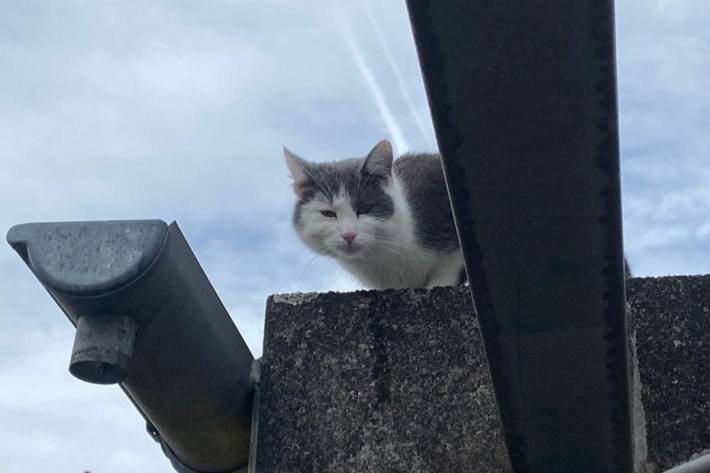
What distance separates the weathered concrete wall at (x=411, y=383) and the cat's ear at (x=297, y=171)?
200 centimetres

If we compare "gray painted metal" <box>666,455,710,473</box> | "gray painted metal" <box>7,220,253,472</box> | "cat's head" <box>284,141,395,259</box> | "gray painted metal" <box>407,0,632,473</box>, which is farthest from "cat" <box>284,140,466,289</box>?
"gray painted metal" <box>666,455,710,473</box>

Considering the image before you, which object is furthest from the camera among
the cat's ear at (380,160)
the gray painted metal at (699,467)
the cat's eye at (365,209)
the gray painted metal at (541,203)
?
the cat's ear at (380,160)

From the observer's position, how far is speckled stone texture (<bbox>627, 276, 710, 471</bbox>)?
66.6 inches

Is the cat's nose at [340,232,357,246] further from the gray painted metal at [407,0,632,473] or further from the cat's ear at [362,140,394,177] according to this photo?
the gray painted metal at [407,0,632,473]

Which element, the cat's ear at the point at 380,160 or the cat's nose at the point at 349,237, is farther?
the cat's ear at the point at 380,160

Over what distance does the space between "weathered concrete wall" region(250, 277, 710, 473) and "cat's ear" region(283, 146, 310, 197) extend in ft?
6.55

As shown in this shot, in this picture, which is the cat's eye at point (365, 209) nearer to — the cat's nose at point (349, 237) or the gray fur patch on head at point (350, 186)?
the gray fur patch on head at point (350, 186)

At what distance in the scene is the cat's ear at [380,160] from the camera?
148 inches

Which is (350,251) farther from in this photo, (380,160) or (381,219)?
(380,160)

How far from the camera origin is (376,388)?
179 centimetres

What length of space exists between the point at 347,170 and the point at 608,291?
9.35 ft

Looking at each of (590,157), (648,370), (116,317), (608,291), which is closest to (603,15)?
(590,157)

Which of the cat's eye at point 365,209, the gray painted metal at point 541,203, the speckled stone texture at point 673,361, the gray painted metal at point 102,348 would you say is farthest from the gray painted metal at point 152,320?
the cat's eye at point 365,209

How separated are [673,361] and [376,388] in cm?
56
